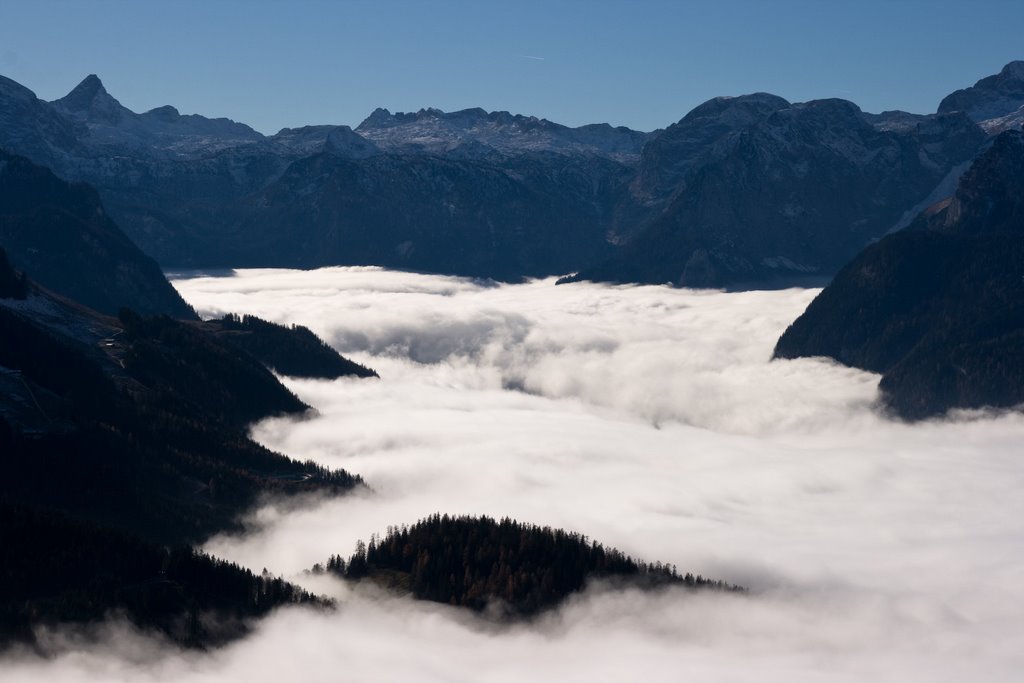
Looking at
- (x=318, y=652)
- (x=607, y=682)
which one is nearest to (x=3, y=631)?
(x=318, y=652)

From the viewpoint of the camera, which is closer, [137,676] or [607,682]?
[137,676]

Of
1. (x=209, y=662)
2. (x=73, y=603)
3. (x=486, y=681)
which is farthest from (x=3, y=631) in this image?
(x=486, y=681)

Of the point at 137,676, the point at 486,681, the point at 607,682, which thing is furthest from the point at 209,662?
the point at 607,682

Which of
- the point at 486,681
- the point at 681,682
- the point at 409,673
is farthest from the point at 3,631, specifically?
the point at 681,682

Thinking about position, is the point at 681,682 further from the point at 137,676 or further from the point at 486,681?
the point at 137,676

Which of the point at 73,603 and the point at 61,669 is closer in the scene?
the point at 61,669

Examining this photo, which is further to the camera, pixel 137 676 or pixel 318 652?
pixel 318 652

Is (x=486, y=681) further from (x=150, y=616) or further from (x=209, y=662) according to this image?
(x=150, y=616)

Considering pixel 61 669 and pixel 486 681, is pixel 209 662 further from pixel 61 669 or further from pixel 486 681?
pixel 486 681
